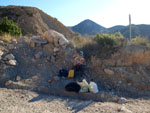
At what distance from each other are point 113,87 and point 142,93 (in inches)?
39.5

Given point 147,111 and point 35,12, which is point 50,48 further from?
point 35,12

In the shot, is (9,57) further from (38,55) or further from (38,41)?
(38,41)

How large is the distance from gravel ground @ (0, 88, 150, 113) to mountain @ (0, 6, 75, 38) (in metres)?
15.7

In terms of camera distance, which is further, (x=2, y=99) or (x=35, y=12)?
(x=35, y=12)

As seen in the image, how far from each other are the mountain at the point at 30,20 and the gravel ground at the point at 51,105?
15696 millimetres

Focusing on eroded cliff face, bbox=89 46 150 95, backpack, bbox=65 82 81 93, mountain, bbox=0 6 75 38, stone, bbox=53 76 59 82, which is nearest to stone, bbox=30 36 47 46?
stone, bbox=53 76 59 82

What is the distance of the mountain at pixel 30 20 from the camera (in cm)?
1967

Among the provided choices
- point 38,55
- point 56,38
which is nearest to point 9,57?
point 38,55

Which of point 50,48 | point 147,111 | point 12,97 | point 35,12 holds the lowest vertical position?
point 147,111

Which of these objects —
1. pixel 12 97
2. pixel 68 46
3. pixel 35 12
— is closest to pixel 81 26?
pixel 35 12

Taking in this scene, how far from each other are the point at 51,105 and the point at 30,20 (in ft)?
64.4

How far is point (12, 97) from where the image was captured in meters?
3.79

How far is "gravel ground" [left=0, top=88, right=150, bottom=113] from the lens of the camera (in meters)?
3.22

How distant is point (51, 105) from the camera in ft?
11.5
